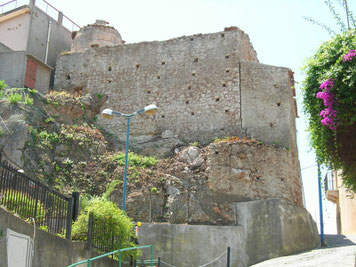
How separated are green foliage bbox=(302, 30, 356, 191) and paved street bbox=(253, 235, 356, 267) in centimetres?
210

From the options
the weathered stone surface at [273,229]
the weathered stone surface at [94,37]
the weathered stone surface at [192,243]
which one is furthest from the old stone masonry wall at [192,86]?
the weathered stone surface at [192,243]

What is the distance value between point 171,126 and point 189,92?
6.00 ft

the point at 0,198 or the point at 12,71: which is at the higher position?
the point at 12,71

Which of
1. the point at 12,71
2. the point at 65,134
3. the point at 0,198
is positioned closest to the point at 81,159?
the point at 65,134

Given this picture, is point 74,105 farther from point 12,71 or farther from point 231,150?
point 231,150

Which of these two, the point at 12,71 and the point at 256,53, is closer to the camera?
the point at 12,71

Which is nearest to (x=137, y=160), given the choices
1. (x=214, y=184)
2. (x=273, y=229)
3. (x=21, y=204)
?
(x=214, y=184)

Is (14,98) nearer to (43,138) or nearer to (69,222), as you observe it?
(43,138)

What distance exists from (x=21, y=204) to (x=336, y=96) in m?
6.71

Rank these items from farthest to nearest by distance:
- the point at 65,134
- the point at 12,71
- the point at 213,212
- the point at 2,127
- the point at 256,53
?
the point at 256,53
the point at 12,71
the point at 65,134
the point at 2,127
the point at 213,212

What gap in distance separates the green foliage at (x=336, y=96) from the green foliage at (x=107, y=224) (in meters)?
5.48

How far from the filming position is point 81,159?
66.3 ft

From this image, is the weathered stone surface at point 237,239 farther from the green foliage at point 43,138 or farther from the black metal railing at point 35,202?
the green foliage at point 43,138

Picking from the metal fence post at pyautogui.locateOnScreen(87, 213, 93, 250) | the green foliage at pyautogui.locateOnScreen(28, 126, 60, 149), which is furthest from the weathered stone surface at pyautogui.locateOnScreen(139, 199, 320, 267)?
the green foliage at pyautogui.locateOnScreen(28, 126, 60, 149)
